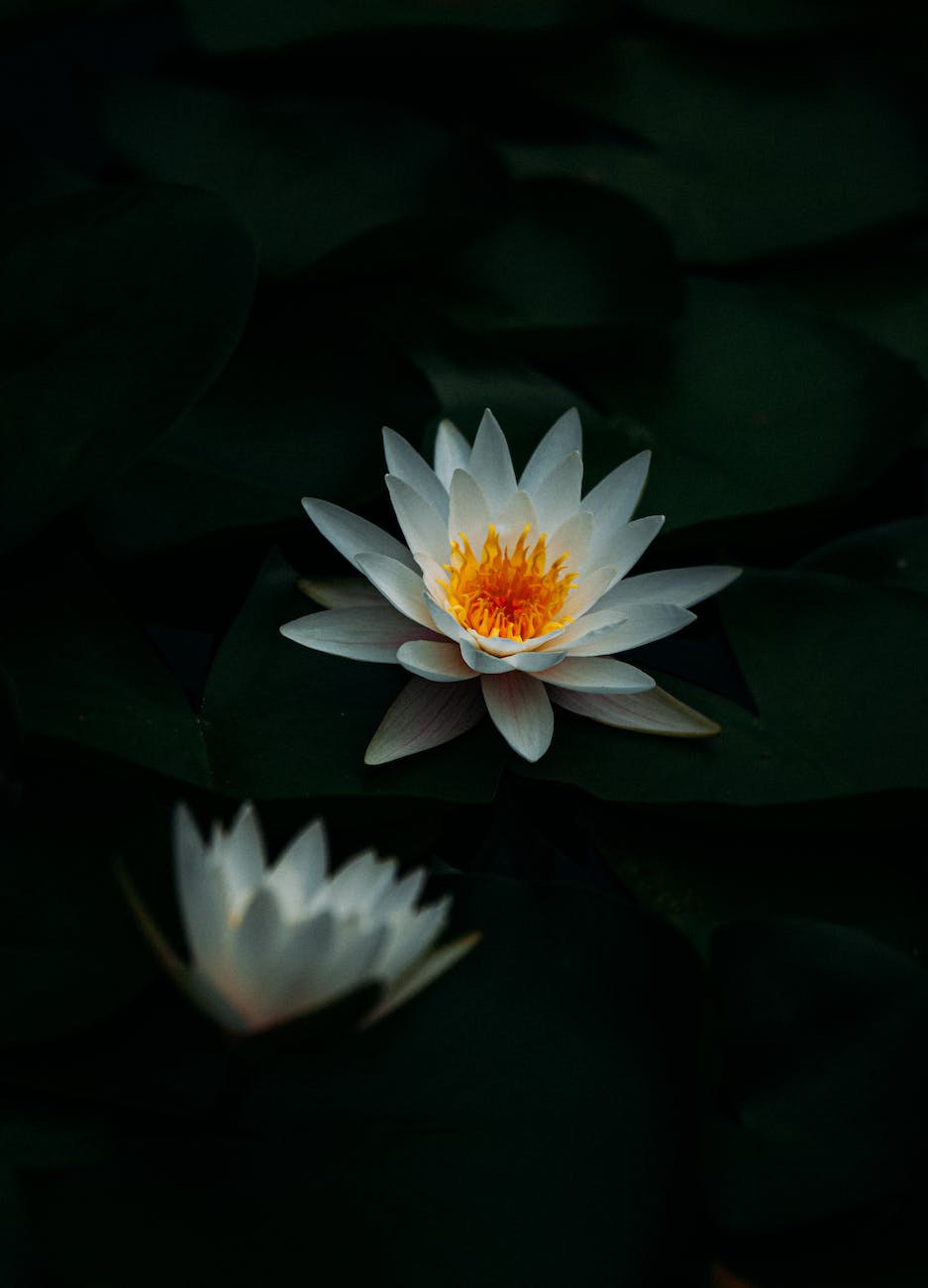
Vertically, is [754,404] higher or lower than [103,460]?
higher

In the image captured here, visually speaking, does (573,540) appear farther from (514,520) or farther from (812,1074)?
(812,1074)

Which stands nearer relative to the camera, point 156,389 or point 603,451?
point 156,389

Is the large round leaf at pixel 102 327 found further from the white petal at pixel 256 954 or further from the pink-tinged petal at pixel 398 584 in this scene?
the white petal at pixel 256 954

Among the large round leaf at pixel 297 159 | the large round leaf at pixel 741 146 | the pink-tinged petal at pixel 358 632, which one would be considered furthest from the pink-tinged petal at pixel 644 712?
the large round leaf at pixel 741 146

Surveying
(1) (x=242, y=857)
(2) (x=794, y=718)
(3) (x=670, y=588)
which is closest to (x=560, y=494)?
(3) (x=670, y=588)

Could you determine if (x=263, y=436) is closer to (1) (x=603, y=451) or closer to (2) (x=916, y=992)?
(1) (x=603, y=451)

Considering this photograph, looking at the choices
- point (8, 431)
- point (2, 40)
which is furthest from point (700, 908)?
point (2, 40)

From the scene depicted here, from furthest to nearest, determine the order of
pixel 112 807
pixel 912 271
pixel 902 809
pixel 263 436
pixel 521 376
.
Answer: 1. pixel 912 271
2. pixel 521 376
3. pixel 263 436
4. pixel 902 809
5. pixel 112 807
